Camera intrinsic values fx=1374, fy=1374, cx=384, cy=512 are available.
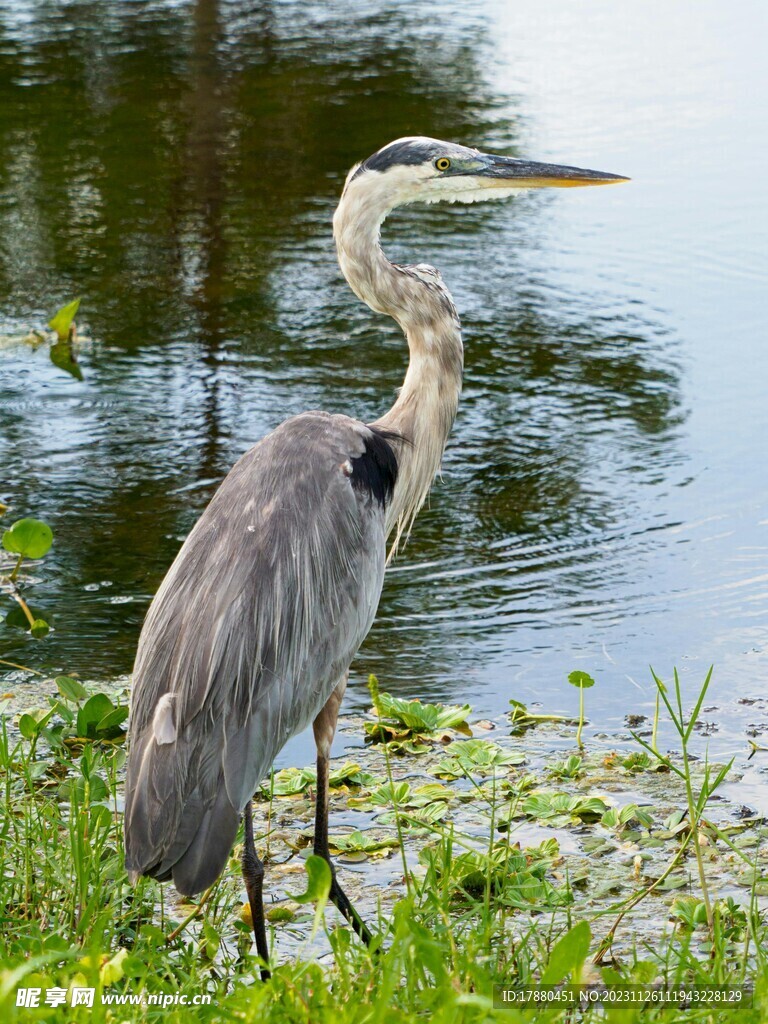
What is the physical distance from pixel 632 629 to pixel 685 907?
2.01 m

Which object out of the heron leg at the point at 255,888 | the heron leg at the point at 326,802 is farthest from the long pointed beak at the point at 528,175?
the heron leg at the point at 255,888

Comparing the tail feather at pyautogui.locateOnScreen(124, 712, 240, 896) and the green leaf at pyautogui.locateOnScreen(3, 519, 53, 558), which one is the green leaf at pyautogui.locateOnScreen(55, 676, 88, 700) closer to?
the green leaf at pyautogui.locateOnScreen(3, 519, 53, 558)

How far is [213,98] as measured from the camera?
13156 millimetres

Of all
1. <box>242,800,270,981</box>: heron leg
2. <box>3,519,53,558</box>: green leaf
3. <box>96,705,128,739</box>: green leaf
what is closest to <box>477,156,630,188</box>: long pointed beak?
<box>3,519,53,558</box>: green leaf

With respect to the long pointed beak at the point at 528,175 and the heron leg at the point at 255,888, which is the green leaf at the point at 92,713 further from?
the long pointed beak at the point at 528,175

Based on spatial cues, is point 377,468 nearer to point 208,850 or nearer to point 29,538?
point 208,850

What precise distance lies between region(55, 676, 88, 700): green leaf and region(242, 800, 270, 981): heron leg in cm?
120

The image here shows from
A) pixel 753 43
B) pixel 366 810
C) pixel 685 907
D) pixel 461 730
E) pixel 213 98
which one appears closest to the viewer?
pixel 685 907

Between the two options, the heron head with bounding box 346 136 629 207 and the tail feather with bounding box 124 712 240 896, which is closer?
the tail feather with bounding box 124 712 240 896

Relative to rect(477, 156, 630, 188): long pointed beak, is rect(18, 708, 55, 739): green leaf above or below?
below

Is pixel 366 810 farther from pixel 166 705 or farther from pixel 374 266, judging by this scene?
pixel 374 266

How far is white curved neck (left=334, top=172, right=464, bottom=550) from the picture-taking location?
173 inches

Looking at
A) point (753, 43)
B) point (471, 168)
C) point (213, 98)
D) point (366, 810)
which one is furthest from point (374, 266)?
point (753, 43)

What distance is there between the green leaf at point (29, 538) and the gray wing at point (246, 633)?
4.14 ft
